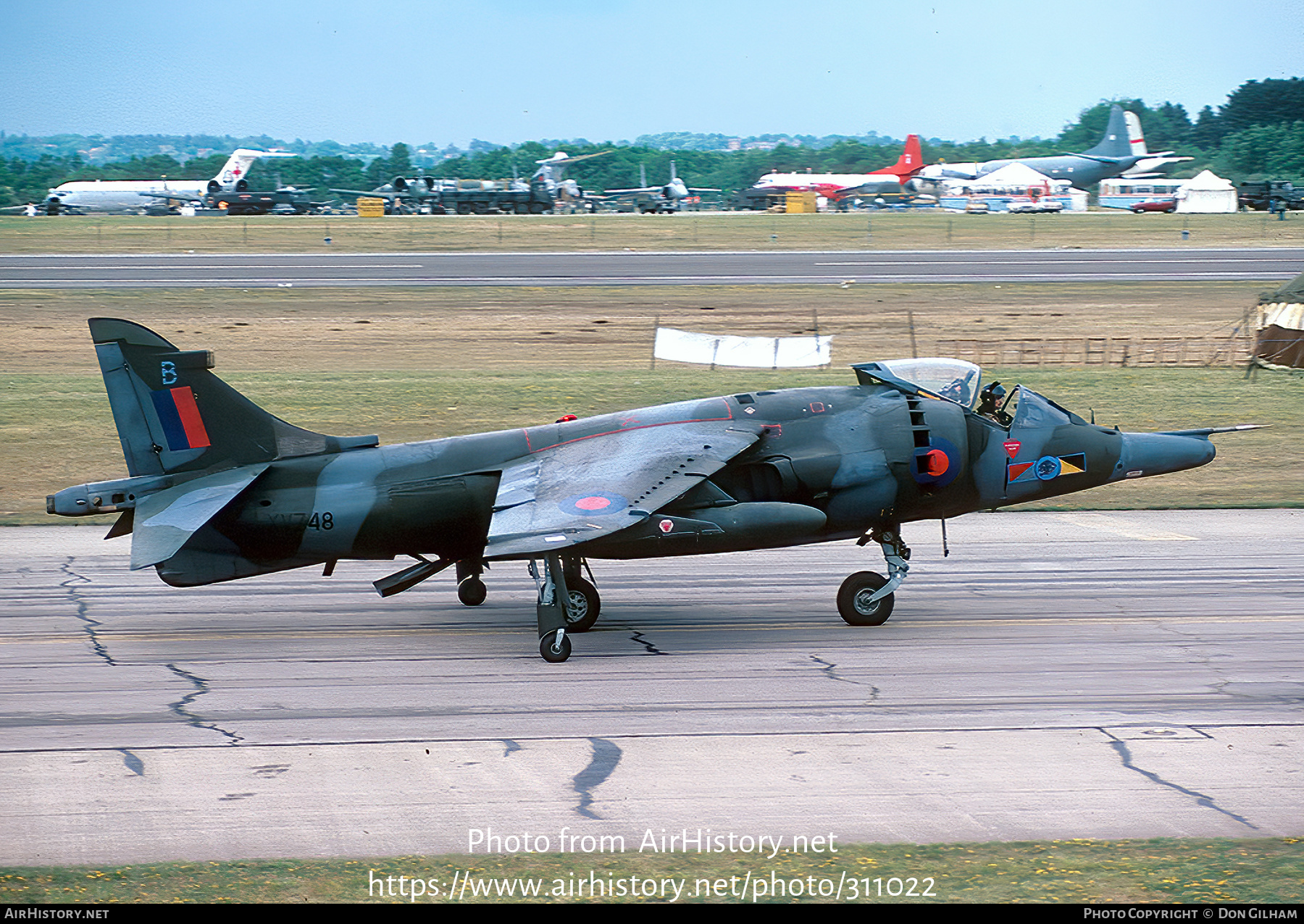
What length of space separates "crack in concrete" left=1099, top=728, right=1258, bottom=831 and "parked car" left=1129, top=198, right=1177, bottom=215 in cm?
11828

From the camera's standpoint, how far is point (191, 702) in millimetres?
13758

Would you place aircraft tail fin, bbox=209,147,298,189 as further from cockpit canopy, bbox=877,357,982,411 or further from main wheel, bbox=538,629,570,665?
main wheel, bbox=538,629,570,665

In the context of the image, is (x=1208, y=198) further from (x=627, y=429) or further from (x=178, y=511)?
(x=178, y=511)

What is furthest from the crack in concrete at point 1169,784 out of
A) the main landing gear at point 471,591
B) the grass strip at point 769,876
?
the main landing gear at point 471,591

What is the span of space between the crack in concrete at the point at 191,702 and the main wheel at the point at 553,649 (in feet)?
12.2

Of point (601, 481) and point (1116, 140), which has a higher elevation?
point (1116, 140)

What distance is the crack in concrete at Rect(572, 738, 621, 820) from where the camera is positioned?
35.7 feet

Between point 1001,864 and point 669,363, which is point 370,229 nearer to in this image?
point 669,363

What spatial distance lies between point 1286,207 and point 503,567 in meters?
112

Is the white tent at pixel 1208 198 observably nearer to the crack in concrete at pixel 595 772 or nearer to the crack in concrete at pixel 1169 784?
the crack in concrete at pixel 1169 784

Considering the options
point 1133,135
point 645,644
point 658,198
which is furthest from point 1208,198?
point 645,644

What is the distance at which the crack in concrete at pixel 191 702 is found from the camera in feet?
41.9

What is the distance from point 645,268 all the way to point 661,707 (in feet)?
183

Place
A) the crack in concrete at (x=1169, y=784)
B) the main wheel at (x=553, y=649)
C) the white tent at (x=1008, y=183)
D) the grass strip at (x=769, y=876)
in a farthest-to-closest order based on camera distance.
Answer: the white tent at (x=1008, y=183) → the main wheel at (x=553, y=649) → the crack in concrete at (x=1169, y=784) → the grass strip at (x=769, y=876)
